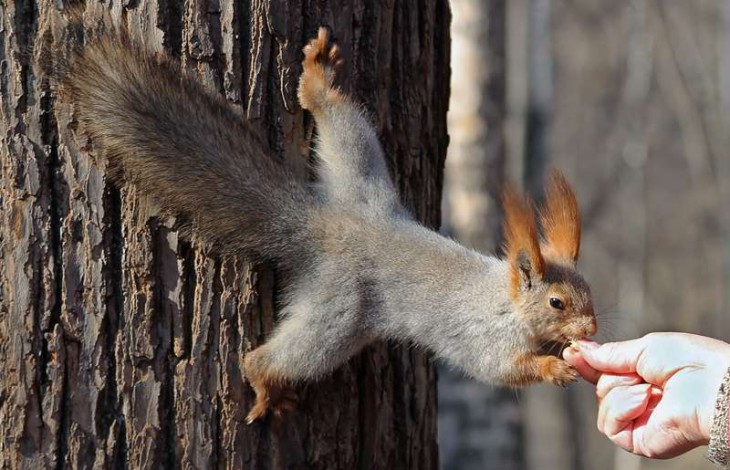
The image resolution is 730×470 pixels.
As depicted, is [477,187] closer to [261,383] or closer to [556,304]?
[556,304]

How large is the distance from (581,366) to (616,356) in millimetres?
151

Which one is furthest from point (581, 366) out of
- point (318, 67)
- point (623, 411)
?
point (318, 67)

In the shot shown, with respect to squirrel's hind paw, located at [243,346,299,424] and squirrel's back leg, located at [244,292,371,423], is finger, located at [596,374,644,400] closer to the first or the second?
squirrel's back leg, located at [244,292,371,423]

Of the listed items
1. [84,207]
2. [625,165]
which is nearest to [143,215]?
[84,207]

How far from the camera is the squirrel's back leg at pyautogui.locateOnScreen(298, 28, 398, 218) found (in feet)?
7.41

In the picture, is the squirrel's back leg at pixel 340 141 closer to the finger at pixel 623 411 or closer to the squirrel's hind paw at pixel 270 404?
the squirrel's hind paw at pixel 270 404

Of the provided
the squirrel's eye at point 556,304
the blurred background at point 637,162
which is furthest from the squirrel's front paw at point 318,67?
the blurred background at point 637,162

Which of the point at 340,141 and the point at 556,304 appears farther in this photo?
the point at 556,304

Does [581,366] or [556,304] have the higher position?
[556,304]

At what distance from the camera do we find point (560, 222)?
263cm

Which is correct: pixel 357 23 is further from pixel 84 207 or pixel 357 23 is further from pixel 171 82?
pixel 84 207

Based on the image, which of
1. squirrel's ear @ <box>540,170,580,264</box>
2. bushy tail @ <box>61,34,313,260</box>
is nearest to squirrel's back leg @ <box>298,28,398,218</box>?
bushy tail @ <box>61,34,313,260</box>

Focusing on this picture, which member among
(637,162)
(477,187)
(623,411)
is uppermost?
(637,162)

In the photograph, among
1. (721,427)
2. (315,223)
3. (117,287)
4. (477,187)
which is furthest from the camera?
(477,187)
